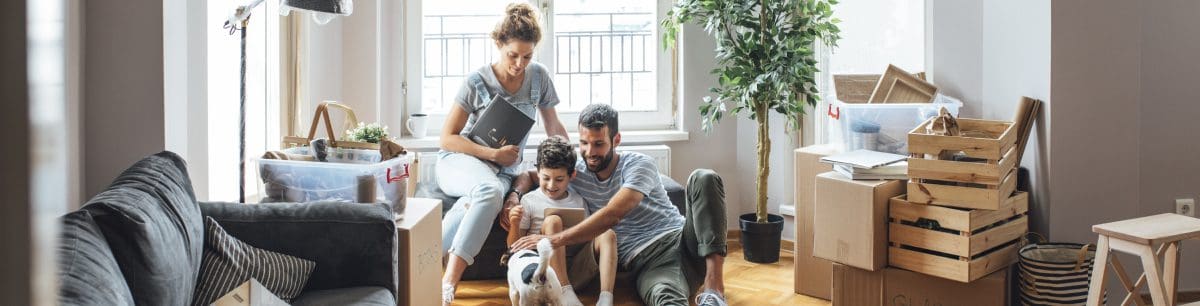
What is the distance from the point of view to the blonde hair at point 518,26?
3887 mm

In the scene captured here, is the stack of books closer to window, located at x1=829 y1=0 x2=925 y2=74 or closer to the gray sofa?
window, located at x1=829 y1=0 x2=925 y2=74

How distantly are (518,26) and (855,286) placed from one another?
5.14 feet

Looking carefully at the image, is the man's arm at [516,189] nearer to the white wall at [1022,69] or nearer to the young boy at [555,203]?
the young boy at [555,203]

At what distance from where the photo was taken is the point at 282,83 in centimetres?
402

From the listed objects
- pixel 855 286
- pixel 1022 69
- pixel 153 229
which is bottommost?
pixel 855 286

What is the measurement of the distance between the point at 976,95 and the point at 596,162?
1.43 meters

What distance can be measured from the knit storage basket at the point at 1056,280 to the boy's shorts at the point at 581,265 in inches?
55.8

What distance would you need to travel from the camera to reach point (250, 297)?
2193 mm

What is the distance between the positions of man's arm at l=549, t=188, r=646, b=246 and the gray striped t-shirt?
7cm

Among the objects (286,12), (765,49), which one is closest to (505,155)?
(765,49)

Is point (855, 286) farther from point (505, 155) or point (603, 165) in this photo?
point (505, 155)

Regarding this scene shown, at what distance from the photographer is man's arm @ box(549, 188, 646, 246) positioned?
3477mm

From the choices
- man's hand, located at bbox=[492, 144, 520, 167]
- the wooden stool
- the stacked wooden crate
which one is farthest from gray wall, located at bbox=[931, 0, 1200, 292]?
man's hand, located at bbox=[492, 144, 520, 167]

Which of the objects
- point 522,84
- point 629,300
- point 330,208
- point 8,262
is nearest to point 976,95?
point 629,300
